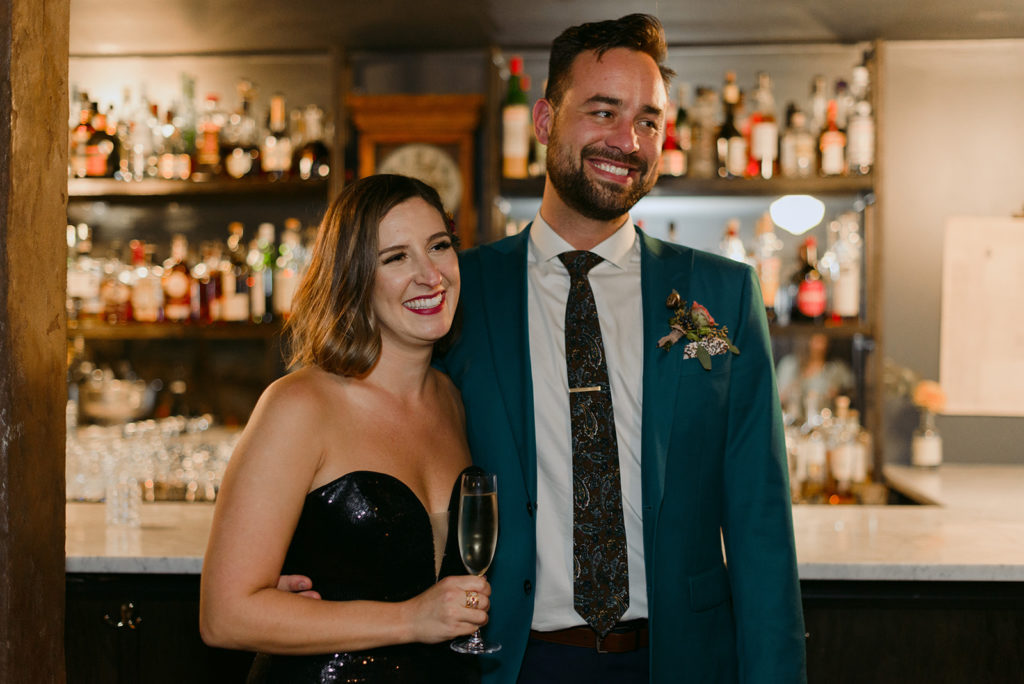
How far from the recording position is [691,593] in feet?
5.09

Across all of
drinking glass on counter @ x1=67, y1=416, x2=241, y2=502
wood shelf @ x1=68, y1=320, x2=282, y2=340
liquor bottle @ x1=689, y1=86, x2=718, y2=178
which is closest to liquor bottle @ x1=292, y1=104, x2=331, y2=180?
wood shelf @ x1=68, y1=320, x2=282, y2=340

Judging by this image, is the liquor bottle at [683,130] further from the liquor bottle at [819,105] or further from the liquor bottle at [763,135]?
the liquor bottle at [819,105]

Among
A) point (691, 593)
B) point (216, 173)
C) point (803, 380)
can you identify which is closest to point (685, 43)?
point (803, 380)

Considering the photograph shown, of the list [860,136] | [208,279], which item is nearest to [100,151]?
[208,279]

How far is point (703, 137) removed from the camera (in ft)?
11.4

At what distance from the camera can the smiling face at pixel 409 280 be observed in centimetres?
151

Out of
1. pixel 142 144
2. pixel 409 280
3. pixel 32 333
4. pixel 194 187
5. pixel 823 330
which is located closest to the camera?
pixel 32 333

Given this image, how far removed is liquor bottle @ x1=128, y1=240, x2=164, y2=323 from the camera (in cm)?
370

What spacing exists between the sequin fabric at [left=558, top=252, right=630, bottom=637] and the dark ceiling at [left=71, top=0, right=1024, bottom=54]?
1892 mm

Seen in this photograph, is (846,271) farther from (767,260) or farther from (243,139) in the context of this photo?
(243,139)

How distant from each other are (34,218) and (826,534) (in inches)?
73.1

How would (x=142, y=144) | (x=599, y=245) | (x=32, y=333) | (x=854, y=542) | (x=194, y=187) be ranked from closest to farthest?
(x=32, y=333) < (x=599, y=245) < (x=854, y=542) < (x=194, y=187) < (x=142, y=144)

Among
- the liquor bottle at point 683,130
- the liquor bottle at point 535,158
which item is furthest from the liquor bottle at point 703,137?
the liquor bottle at point 535,158

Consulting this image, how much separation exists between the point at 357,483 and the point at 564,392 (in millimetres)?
410
